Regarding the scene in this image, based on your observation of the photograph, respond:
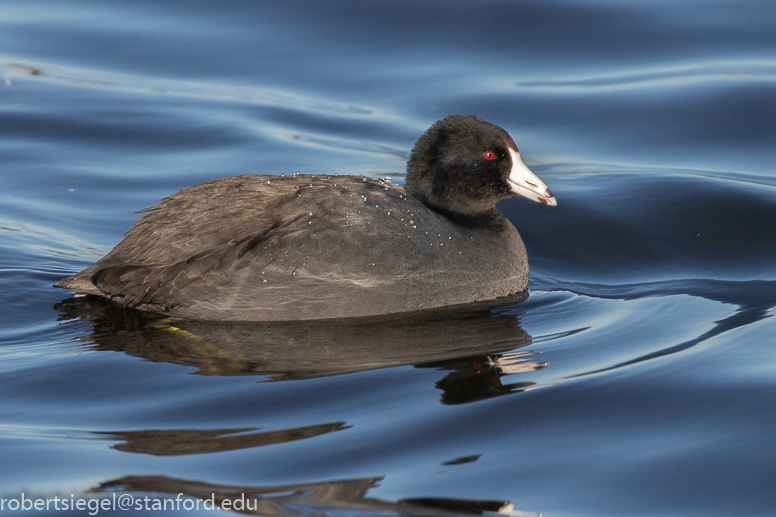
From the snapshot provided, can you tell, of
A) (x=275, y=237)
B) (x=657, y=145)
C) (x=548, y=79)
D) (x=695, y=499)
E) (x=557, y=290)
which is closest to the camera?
(x=695, y=499)

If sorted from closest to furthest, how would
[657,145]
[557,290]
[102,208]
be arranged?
[557,290]
[102,208]
[657,145]

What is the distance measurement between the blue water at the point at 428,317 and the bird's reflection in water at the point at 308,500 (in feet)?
0.05

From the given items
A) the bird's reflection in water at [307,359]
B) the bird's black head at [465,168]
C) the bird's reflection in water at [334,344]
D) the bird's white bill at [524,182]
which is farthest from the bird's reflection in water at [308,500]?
the bird's white bill at [524,182]

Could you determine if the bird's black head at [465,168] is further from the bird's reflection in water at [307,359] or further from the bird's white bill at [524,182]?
the bird's reflection in water at [307,359]

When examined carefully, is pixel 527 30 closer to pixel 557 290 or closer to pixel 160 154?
pixel 160 154

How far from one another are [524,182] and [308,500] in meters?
3.60

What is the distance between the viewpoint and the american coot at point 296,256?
6109mm

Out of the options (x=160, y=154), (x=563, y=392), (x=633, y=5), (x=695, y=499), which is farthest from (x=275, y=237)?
(x=633, y=5)

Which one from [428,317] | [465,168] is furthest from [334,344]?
[465,168]

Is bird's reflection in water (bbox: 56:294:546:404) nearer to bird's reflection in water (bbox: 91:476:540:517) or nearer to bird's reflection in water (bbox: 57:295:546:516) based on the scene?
bird's reflection in water (bbox: 57:295:546:516)

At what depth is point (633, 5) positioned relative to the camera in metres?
12.9

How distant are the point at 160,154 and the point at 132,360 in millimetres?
5044

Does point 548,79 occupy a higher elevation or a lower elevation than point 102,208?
higher

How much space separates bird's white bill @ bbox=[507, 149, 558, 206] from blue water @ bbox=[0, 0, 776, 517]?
27.4 inches
